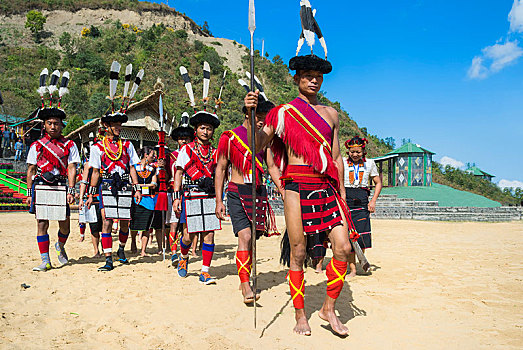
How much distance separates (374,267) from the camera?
646cm

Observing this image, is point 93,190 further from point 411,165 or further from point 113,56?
point 113,56

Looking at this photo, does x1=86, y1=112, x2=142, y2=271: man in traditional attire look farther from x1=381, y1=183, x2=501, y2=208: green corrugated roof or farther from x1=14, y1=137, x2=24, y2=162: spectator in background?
x1=14, y1=137, x2=24, y2=162: spectator in background

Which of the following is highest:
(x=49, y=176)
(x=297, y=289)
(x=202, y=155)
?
(x=202, y=155)

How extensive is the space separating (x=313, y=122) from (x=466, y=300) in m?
2.96

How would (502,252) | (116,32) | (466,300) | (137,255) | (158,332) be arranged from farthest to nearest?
(116,32), (502,252), (137,255), (466,300), (158,332)

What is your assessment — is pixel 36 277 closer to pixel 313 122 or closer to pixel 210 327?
pixel 210 327

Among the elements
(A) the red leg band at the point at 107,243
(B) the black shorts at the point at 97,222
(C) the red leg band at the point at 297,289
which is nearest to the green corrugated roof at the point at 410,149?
(B) the black shorts at the point at 97,222

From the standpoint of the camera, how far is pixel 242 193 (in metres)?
4.70

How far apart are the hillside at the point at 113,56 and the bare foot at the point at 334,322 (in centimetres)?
4908

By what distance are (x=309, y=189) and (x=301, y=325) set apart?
4.03 feet

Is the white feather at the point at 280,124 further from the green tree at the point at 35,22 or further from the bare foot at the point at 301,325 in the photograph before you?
the green tree at the point at 35,22

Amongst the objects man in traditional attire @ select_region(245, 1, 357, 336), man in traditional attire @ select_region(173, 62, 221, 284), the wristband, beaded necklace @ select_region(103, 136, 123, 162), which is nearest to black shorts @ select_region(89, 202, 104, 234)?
the wristband

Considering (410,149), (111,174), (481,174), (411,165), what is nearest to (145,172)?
(111,174)

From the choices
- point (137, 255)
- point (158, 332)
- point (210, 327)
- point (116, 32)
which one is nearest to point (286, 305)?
point (210, 327)
